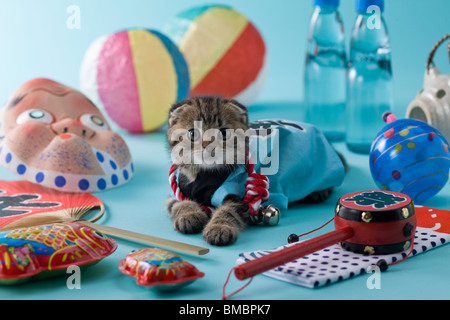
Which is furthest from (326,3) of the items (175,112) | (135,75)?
(175,112)

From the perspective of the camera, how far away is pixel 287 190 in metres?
1.81

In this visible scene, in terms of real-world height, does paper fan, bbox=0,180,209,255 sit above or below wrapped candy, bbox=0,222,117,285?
below

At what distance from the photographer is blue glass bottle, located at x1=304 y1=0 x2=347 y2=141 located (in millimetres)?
2539

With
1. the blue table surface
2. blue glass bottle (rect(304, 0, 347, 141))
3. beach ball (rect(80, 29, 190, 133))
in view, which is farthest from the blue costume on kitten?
beach ball (rect(80, 29, 190, 133))

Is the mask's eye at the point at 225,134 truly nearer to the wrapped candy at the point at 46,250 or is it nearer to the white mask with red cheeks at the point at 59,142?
the wrapped candy at the point at 46,250

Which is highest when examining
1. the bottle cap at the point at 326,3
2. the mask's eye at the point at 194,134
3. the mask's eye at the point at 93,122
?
the bottle cap at the point at 326,3

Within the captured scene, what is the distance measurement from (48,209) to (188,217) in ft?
1.46

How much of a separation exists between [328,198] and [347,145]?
679 millimetres

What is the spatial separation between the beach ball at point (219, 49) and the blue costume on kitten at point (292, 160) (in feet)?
4.08

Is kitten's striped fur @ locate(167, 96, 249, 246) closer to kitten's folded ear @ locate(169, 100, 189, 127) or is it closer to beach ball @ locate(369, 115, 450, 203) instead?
kitten's folded ear @ locate(169, 100, 189, 127)

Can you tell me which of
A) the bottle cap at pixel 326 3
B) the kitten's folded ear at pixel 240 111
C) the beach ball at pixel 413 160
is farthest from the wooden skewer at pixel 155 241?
the bottle cap at pixel 326 3

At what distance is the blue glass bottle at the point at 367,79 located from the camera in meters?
2.37

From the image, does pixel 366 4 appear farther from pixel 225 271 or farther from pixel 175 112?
pixel 225 271

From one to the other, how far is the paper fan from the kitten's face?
24 centimetres
